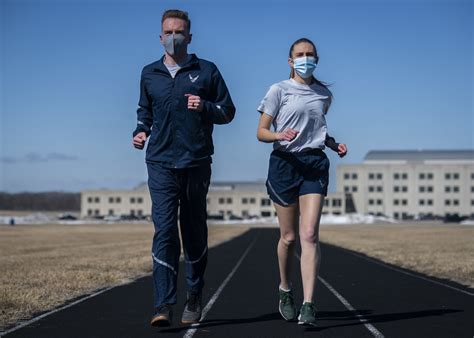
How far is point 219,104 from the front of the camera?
24.6ft

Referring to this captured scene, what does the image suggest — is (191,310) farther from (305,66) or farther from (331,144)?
(305,66)

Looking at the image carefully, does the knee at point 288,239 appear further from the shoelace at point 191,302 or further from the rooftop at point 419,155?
the rooftop at point 419,155

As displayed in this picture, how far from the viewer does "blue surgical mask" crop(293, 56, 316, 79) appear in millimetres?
7734

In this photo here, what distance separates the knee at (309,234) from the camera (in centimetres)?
757

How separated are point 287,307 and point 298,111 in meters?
1.95

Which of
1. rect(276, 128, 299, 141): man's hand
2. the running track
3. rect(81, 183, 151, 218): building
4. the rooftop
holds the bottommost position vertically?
rect(81, 183, 151, 218): building

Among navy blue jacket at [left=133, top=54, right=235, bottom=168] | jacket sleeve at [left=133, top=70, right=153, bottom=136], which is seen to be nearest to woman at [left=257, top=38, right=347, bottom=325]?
navy blue jacket at [left=133, top=54, right=235, bottom=168]

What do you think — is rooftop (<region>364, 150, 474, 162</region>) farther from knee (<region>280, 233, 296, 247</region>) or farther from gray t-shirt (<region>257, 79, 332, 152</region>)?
gray t-shirt (<region>257, 79, 332, 152</region>)

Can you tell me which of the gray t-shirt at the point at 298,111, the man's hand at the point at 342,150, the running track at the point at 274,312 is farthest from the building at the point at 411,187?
the gray t-shirt at the point at 298,111

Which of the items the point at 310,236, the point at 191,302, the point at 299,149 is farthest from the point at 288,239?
the point at 191,302

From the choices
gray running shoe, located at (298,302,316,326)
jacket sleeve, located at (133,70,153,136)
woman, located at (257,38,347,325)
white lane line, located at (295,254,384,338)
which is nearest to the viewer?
white lane line, located at (295,254,384,338)

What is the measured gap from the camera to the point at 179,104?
7359 millimetres

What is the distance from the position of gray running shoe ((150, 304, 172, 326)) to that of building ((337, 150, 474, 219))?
5730 inches

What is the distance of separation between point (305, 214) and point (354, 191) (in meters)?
147
